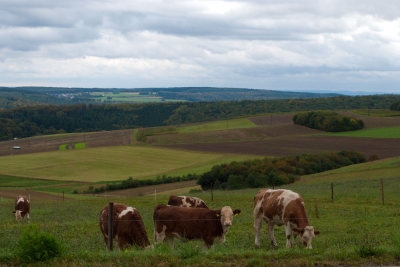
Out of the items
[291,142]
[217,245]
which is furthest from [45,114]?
[217,245]

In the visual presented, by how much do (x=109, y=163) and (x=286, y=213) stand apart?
73.6 m

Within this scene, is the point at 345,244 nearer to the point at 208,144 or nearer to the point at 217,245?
the point at 217,245

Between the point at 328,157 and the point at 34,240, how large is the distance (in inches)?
2679

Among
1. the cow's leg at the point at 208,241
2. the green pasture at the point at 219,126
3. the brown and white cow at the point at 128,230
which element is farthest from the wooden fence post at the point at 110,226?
the green pasture at the point at 219,126

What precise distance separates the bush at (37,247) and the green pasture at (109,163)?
61718mm

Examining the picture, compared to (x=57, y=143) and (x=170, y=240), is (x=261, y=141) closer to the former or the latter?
(x=57, y=143)

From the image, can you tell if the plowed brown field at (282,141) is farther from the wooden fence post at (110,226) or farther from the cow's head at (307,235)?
the wooden fence post at (110,226)

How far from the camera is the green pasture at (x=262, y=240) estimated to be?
11.2m

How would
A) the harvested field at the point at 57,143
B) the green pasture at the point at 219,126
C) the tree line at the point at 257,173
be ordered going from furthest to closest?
the green pasture at the point at 219,126
the harvested field at the point at 57,143
the tree line at the point at 257,173

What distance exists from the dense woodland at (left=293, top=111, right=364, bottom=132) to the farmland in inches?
126

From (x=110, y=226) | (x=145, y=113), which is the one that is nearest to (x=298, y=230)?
(x=110, y=226)

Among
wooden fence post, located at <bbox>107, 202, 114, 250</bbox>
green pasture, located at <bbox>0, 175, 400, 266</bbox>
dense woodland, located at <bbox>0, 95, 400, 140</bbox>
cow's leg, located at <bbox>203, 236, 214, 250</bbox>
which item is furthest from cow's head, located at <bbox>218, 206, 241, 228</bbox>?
dense woodland, located at <bbox>0, 95, 400, 140</bbox>

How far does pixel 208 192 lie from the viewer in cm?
4347

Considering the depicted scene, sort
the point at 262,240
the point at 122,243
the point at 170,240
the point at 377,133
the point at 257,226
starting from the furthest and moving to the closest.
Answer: the point at 377,133 → the point at 262,240 → the point at 257,226 → the point at 170,240 → the point at 122,243
